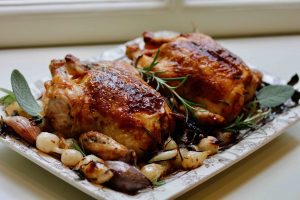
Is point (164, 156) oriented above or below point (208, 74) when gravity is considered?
below

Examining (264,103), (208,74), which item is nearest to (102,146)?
(208,74)

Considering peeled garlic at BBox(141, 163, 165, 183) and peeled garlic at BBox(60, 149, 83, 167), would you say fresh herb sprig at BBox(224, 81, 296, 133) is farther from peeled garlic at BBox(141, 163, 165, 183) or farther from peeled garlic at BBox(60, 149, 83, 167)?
peeled garlic at BBox(60, 149, 83, 167)

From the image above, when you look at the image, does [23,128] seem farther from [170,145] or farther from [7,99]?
[170,145]

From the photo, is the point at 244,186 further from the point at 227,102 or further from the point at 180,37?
the point at 180,37

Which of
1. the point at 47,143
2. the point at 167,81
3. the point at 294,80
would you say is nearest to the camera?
the point at 47,143

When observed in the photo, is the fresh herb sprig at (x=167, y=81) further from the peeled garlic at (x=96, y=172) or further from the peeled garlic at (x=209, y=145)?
the peeled garlic at (x=96, y=172)

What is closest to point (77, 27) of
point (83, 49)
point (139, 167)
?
point (83, 49)

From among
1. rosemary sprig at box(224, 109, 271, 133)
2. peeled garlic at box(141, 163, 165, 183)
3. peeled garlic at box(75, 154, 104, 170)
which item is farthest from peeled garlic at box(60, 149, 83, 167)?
rosemary sprig at box(224, 109, 271, 133)
